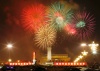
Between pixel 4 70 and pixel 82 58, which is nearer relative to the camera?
pixel 4 70

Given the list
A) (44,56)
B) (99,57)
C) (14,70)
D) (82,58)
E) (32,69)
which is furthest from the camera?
(44,56)

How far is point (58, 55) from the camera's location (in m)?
176

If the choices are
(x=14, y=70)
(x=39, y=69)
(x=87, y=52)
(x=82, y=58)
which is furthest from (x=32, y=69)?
(x=82, y=58)

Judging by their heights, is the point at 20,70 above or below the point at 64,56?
below

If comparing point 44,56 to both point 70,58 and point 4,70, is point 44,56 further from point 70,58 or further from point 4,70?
point 4,70

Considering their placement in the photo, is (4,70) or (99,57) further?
(99,57)

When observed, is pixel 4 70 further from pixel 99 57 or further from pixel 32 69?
pixel 99 57

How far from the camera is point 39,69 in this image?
36.6 m

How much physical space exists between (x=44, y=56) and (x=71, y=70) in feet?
435

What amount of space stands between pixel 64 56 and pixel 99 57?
63.9 m

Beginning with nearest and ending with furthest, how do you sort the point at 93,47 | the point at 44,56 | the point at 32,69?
1. the point at 32,69
2. the point at 93,47
3. the point at 44,56

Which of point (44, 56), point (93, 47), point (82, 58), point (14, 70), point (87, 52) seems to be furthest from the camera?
point (44, 56)

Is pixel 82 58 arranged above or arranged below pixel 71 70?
above

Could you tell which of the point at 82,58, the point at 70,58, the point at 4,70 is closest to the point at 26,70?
the point at 4,70
